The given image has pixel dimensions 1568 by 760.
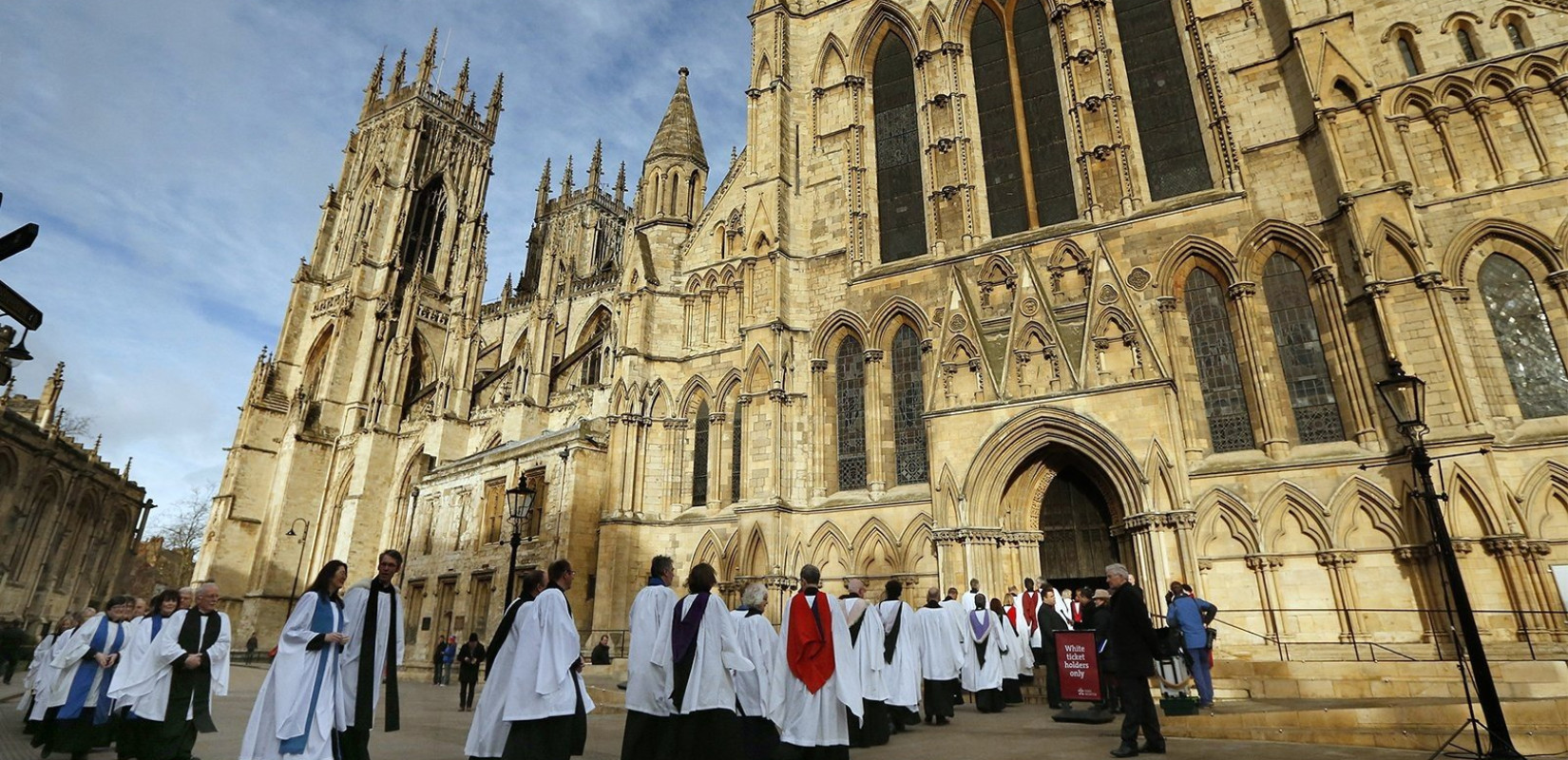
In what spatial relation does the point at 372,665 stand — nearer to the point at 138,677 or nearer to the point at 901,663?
the point at 138,677

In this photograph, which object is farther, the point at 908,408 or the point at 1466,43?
the point at 908,408

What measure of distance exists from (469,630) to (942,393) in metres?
15.7

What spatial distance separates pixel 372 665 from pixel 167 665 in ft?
8.43

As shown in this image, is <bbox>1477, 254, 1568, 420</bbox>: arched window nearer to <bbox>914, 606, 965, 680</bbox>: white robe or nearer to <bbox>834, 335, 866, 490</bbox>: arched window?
<bbox>914, 606, 965, 680</bbox>: white robe

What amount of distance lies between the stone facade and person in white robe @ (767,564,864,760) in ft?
113

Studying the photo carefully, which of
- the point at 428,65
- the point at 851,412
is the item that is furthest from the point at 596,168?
the point at 851,412

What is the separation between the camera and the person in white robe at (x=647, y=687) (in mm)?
6199

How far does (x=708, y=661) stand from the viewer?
20.5 ft

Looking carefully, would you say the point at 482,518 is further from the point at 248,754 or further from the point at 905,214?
the point at 248,754

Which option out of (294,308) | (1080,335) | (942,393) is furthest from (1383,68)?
(294,308)

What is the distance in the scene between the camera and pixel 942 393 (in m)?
16.2

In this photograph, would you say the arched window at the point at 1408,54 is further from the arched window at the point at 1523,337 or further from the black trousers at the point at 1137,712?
the black trousers at the point at 1137,712

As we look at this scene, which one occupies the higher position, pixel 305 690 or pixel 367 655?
pixel 367 655

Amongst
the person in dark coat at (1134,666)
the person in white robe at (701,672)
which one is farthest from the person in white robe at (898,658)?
the person in white robe at (701,672)
